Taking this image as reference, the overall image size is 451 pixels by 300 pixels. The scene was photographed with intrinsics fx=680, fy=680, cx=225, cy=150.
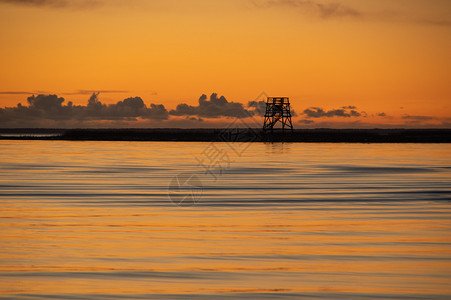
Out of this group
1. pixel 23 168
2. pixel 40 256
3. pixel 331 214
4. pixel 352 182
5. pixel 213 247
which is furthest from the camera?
pixel 23 168

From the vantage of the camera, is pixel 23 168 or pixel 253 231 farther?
pixel 23 168

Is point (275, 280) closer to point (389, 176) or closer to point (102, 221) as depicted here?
point (102, 221)

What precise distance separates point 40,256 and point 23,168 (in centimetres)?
3057

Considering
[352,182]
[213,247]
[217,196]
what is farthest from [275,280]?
[352,182]

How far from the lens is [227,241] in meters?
18.4

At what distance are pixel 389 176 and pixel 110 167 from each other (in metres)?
18.9

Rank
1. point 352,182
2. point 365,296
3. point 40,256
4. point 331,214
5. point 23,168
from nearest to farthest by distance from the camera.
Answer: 1. point 365,296
2. point 40,256
3. point 331,214
4. point 352,182
5. point 23,168

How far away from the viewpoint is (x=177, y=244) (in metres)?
18.0

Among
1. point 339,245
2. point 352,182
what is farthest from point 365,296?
point 352,182

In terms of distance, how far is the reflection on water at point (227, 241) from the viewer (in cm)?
1367

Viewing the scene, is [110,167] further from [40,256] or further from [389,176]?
[40,256]

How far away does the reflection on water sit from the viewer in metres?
13.7

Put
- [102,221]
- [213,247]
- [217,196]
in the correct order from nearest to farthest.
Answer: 1. [213,247]
2. [102,221]
3. [217,196]

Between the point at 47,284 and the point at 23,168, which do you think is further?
the point at 23,168
